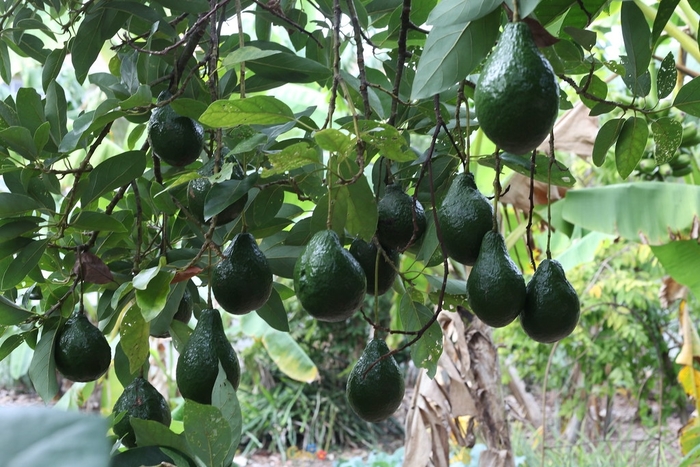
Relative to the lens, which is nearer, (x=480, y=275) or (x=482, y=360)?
(x=480, y=275)

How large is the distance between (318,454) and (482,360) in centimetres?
404

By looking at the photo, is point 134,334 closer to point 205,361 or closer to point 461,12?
point 205,361

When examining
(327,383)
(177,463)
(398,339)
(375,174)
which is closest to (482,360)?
(375,174)

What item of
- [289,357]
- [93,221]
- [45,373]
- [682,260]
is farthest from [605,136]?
[289,357]

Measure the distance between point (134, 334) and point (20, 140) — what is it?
259 millimetres

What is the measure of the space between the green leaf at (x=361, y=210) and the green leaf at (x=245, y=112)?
101 mm

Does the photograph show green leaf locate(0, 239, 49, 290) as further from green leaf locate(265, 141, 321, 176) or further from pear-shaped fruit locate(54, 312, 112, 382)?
green leaf locate(265, 141, 321, 176)

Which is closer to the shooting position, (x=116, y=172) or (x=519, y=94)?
(x=519, y=94)

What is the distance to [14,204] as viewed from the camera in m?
0.73

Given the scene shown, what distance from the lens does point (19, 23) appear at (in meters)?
0.90

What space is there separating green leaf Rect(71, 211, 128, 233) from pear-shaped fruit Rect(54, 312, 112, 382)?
0.11 m

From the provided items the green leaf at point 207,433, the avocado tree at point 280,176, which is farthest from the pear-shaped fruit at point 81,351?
the green leaf at point 207,433

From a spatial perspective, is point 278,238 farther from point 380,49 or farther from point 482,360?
point 482,360

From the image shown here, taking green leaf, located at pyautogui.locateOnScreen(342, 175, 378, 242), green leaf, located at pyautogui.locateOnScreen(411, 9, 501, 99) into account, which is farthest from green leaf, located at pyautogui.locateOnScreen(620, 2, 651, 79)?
green leaf, located at pyautogui.locateOnScreen(342, 175, 378, 242)
